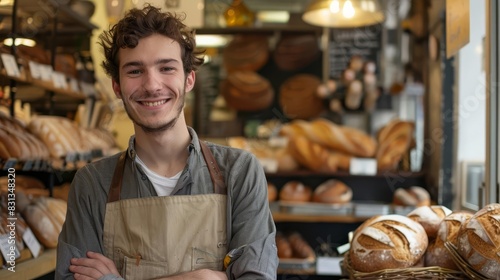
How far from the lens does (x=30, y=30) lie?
3213 millimetres

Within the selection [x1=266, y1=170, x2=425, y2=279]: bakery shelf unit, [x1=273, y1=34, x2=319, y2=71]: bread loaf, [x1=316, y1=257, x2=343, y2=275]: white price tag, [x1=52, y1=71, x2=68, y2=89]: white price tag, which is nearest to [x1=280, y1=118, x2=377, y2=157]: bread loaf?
[x1=266, y1=170, x2=425, y2=279]: bakery shelf unit

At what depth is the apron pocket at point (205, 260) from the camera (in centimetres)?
164

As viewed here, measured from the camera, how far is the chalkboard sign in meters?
4.96

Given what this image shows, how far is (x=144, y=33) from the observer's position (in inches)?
64.1

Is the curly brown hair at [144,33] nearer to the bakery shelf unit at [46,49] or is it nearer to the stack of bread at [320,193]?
the bakery shelf unit at [46,49]

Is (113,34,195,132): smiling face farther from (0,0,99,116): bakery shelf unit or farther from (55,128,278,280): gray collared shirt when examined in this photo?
(0,0,99,116): bakery shelf unit

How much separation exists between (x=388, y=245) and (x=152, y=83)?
844 mm

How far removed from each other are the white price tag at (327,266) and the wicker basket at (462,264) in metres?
2.60

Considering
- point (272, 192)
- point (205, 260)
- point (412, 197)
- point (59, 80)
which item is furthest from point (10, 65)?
point (412, 197)

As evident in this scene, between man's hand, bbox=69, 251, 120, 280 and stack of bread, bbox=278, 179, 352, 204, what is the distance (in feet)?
9.76

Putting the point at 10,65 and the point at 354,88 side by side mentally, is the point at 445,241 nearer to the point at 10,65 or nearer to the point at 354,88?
the point at 10,65

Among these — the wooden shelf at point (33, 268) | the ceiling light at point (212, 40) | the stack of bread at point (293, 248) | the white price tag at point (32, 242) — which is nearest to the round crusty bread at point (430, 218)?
the wooden shelf at point (33, 268)

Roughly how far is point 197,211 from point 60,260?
394mm

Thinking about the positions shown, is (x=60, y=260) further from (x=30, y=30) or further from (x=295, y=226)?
(x=295, y=226)
